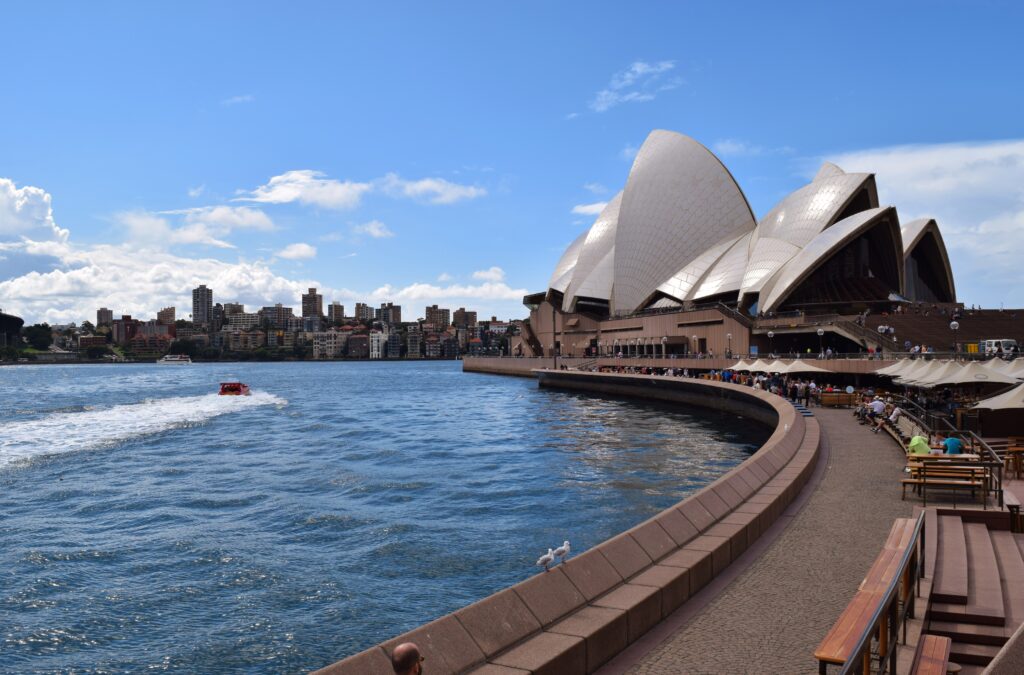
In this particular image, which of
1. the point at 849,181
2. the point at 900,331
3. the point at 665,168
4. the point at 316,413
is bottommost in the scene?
the point at 316,413

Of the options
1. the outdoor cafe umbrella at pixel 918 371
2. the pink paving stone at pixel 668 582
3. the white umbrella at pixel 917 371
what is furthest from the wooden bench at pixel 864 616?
the white umbrella at pixel 917 371

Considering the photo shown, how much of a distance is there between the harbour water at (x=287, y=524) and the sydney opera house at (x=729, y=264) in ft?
71.5

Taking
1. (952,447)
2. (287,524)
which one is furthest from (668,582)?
(287,524)

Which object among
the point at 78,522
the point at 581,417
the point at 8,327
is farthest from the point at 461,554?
the point at 8,327

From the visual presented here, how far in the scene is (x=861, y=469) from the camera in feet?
38.8

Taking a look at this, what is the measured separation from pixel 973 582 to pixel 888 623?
226 cm

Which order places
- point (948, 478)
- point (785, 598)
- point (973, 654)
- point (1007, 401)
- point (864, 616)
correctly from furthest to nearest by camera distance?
point (1007, 401)
point (948, 478)
point (785, 598)
point (973, 654)
point (864, 616)

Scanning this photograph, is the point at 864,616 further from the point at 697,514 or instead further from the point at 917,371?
the point at 917,371

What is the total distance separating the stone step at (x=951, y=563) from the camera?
5.45m

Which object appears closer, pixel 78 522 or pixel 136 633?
pixel 136 633

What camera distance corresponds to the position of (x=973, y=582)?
237 inches

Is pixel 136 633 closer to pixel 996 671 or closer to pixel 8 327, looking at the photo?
pixel 996 671

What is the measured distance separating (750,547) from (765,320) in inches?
1646

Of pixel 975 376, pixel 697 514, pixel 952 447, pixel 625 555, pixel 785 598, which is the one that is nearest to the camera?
pixel 785 598
